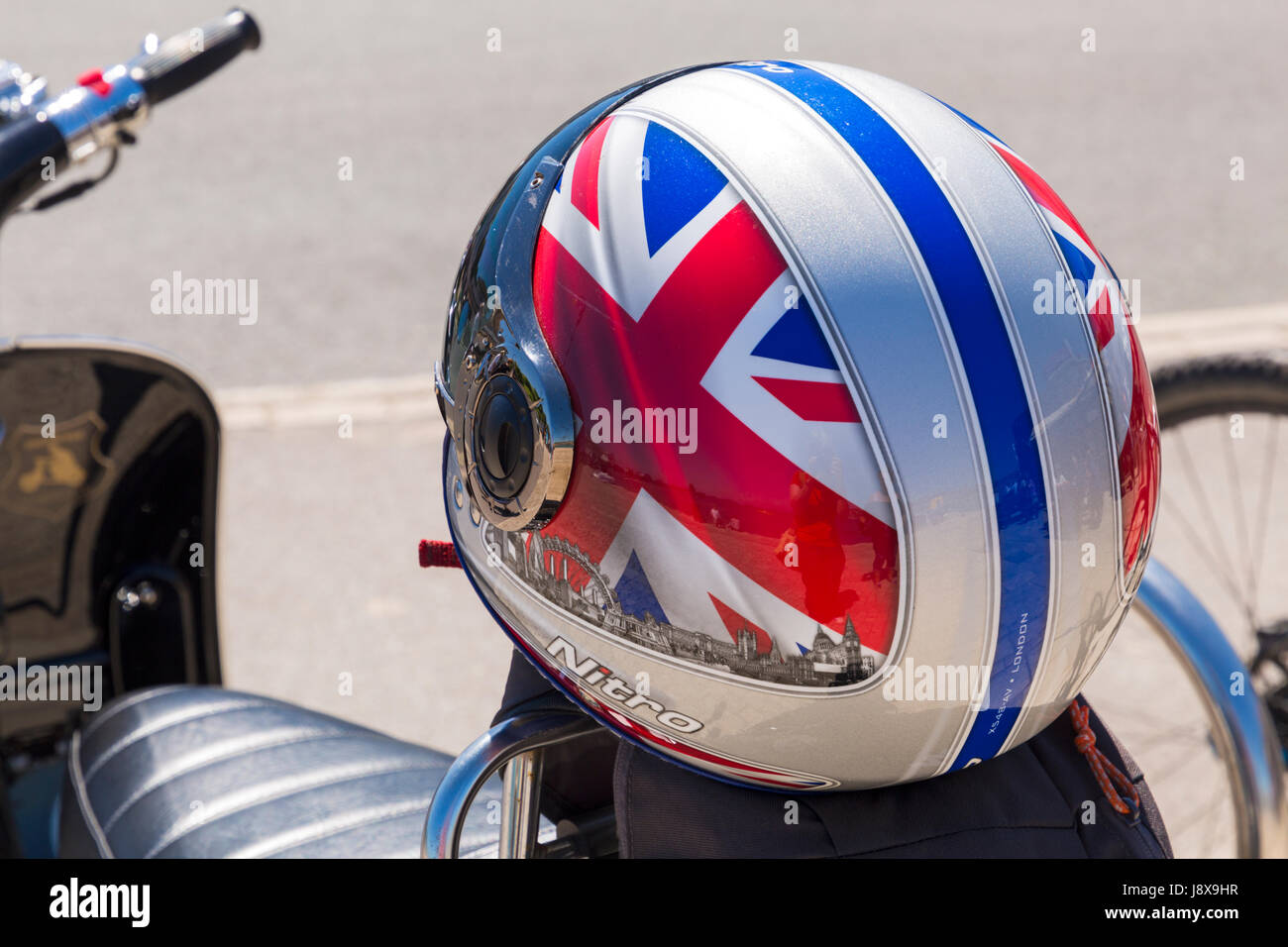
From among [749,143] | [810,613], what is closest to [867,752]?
[810,613]

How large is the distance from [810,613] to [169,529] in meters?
1.76

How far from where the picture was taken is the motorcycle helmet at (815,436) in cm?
121

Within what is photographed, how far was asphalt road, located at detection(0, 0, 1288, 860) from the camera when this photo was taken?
4.19 meters

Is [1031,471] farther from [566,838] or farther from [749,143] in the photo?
[566,838]

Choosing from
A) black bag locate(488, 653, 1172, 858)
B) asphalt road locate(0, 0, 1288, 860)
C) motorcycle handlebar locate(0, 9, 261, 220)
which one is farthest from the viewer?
asphalt road locate(0, 0, 1288, 860)

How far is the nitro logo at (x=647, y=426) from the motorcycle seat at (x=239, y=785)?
0.72 meters

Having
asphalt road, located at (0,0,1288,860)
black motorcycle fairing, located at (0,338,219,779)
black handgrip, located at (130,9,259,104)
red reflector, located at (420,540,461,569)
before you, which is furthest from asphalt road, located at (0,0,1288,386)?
red reflector, located at (420,540,461,569)

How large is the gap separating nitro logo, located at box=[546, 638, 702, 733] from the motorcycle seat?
0.47 meters

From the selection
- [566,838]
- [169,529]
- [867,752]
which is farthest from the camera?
[169,529]

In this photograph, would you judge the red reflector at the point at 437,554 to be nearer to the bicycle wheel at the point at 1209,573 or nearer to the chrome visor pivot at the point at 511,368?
the chrome visor pivot at the point at 511,368

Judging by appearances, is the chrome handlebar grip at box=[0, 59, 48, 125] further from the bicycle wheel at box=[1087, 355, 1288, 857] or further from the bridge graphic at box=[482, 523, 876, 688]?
the bicycle wheel at box=[1087, 355, 1288, 857]

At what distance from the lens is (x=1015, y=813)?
1.36 meters

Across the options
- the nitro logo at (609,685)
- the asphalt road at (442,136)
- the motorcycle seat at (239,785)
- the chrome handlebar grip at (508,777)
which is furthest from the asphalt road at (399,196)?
the nitro logo at (609,685)
